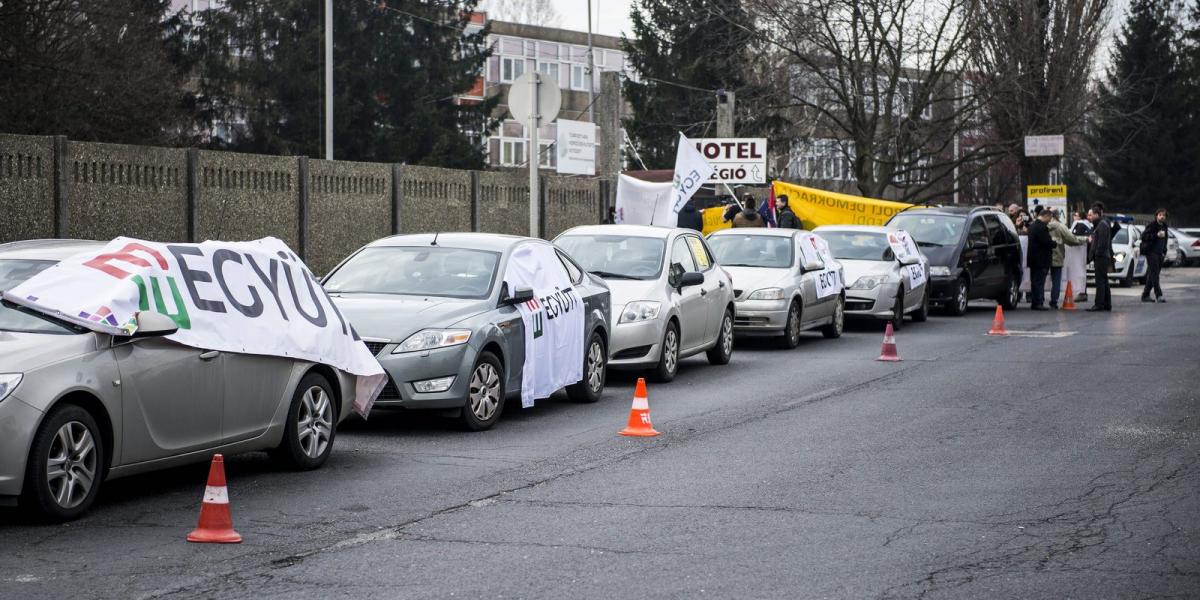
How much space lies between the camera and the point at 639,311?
15.0m

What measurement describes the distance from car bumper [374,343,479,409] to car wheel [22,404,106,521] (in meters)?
3.28

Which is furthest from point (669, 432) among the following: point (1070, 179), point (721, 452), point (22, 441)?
point (1070, 179)

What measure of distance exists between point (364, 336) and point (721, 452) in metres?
2.72

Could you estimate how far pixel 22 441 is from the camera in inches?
284

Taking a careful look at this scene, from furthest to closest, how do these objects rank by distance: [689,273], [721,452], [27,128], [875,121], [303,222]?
[875,121] < [27,128] < [303,222] < [689,273] < [721,452]

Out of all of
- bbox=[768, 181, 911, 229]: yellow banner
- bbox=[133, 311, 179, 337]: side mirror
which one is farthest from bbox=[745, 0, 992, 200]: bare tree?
bbox=[133, 311, 179, 337]: side mirror

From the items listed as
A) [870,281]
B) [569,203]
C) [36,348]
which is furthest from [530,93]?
[36,348]

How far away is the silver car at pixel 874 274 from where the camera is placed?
2284 cm

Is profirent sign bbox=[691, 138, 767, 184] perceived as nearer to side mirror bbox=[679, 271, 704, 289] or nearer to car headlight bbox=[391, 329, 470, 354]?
side mirror bbox=[679, 271, 704, 289]

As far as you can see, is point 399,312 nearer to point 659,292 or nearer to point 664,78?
point 659,292

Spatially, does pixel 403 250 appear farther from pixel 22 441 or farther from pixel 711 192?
pixel 711 192

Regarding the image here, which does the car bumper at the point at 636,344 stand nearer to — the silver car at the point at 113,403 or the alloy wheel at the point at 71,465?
the silver car at the point at 113,403

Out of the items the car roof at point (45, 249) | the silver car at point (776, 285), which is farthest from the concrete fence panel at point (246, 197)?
the car roof at point (45, 249)

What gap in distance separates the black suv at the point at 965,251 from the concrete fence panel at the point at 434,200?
7.76m
